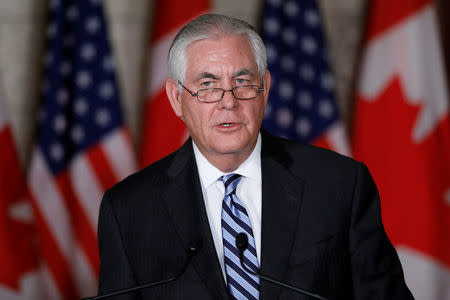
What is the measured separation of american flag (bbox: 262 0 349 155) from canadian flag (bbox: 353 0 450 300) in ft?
0.83

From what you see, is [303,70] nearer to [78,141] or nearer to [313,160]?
[78,141]

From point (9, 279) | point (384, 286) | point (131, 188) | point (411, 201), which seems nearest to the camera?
point (384, 286)

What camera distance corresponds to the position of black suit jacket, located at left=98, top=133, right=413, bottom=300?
150cm

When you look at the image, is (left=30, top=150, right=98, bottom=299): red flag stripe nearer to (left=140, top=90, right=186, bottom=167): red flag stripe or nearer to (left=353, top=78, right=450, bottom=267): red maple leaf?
(left=140, top=90, right=186, bottom=167): red flag stripe

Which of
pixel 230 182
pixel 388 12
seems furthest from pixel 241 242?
pixel 388 12

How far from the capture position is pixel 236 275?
153cm

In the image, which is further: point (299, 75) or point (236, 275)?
point (299, 75)

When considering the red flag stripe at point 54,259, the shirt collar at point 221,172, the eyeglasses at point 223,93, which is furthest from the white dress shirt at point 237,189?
the red flag stripe at point 54,259

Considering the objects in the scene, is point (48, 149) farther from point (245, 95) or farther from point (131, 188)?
point (245, 95)

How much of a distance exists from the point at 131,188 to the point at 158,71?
7.64 ft

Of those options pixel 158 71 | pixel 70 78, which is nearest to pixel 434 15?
pixel 158 71

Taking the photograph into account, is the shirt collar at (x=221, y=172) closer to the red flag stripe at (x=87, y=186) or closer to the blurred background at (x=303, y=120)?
the blurred background at (x=303, y=120)

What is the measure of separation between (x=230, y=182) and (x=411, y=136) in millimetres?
2479

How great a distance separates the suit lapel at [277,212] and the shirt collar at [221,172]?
0.03m
